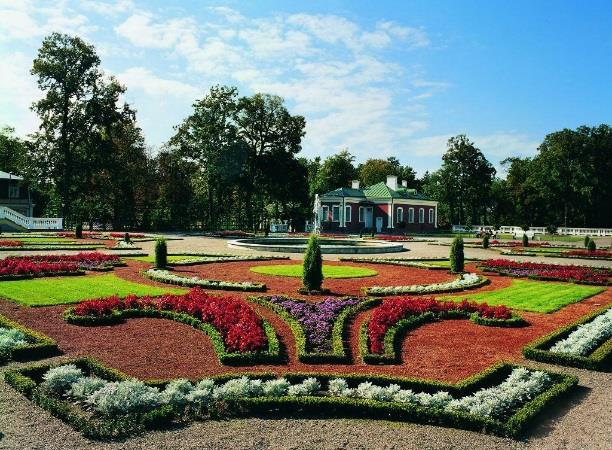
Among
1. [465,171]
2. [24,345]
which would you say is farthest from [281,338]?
[465,171]

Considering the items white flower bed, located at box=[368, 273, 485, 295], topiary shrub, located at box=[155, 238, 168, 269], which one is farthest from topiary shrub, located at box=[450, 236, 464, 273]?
topiary shrub, located at box=[155, 238, 168, 269]

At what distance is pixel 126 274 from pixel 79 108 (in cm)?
4327

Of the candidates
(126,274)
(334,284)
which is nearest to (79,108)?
(126,274)

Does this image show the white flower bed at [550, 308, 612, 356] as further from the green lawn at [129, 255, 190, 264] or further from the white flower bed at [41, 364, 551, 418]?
the green lawn at [129, 255, 190, 264]

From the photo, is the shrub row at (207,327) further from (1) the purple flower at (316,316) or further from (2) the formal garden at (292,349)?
(1) the purple flower at (316,316)

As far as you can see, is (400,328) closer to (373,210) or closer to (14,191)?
(373,210)

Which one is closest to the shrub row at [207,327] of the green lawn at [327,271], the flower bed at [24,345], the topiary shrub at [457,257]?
the flower bed at [24,345]

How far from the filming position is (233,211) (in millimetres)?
88312

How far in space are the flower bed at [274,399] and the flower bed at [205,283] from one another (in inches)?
357

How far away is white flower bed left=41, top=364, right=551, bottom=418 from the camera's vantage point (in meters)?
7.56

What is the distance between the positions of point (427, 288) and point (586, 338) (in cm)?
776

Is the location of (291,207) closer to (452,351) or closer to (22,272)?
(22,272)

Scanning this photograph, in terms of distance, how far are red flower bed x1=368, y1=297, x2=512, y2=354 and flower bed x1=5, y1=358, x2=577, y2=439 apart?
3.05 meters

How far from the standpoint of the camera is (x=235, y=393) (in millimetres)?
8055
